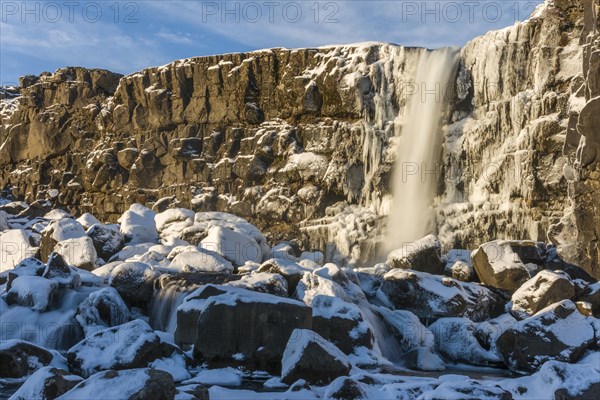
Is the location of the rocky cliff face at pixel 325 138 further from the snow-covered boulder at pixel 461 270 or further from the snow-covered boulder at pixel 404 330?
the snow-covered boulder at pixel 404 330

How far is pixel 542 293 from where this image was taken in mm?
17312

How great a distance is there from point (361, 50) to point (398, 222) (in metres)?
9.34

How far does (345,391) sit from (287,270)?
8510mm

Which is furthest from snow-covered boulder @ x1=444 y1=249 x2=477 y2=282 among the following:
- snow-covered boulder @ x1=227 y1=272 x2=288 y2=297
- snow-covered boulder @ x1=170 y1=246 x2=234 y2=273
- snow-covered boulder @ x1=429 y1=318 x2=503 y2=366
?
snow-covered boulder @ x1=227 y1=272 x2=288 y2=297

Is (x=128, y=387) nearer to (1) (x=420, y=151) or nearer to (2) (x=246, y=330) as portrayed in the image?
(2) (x=246, y=330)

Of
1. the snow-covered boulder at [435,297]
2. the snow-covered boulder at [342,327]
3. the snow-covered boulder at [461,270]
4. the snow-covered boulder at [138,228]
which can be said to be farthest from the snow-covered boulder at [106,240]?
the snow-covered boulder at [342,327]

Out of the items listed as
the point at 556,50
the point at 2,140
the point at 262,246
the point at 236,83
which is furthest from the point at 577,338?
the point at 2,140

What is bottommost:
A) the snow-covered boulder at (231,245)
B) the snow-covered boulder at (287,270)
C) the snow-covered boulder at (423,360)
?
the snow-covered boulder at (423,360)

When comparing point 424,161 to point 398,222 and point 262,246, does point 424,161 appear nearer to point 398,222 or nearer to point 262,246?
point 398,222

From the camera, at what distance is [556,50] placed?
2978 cm

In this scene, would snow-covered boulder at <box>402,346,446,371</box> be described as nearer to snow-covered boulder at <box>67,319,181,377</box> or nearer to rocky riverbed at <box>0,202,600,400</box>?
rocky riverbed at <box>0,202,600,400</box>

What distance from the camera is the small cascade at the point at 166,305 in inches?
643

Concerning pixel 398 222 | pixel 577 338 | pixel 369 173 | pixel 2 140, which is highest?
pixel 2 140

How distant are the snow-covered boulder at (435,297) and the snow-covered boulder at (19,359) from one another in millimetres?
8957
